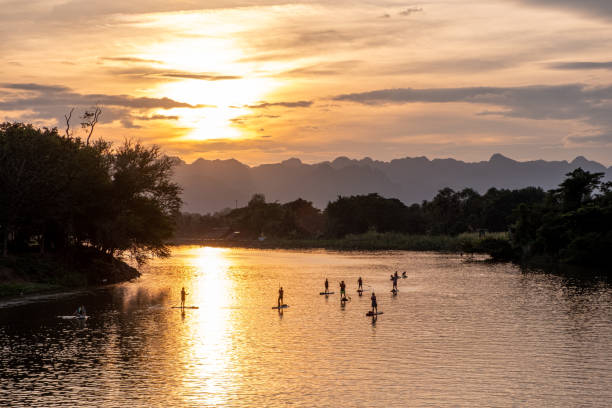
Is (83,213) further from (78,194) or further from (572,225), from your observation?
(572,225)

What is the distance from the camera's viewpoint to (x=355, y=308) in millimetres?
70000

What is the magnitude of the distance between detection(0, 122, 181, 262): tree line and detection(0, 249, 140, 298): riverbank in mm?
1931

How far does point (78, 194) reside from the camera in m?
87.9

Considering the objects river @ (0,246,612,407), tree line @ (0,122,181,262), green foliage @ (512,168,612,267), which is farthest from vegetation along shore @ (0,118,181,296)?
green foliage @ (512,168,612,267)

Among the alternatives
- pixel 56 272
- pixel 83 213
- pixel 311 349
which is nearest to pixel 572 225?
pixel 83 213

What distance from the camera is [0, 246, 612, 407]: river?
36031 millimetres

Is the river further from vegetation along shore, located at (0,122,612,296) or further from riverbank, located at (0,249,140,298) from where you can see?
vegetation along shore, located at (0,122,612,296)

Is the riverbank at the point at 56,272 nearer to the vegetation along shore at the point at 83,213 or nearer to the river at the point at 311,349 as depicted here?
the vegetation along shore at the point at 83,213

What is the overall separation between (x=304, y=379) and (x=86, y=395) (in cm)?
1191

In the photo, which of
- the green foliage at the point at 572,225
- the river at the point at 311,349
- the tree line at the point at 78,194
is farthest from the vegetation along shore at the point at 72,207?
the green foliage at the point at 572,225

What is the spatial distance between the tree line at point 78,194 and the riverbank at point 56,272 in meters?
1.93

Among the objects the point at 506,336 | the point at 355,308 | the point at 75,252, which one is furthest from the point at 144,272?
the point at 506,336

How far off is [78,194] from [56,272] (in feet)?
34.1

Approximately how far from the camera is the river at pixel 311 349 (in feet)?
118
